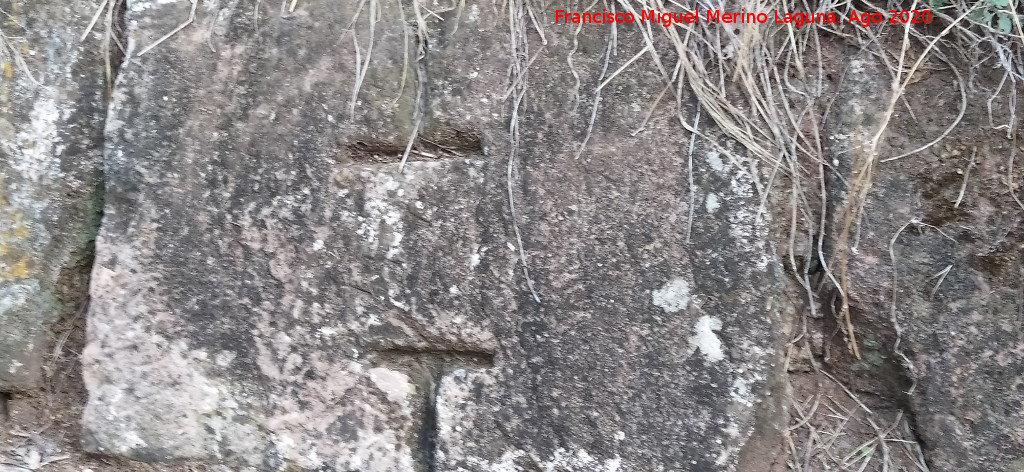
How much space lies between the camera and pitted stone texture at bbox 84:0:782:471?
78cm

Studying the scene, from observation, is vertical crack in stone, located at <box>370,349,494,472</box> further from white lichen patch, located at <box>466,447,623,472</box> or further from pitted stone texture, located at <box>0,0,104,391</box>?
pitted stone texture, located at <box>0,0,104,391</box>

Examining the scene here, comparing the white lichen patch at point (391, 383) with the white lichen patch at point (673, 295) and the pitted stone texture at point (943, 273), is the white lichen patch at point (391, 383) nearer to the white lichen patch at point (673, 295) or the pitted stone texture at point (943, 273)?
the white lichen patch at point (673, 295)

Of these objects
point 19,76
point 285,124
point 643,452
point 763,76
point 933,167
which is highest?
point 19,76

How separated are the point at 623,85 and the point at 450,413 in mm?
483

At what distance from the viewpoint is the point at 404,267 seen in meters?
0.84

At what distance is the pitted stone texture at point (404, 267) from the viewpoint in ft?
2.54

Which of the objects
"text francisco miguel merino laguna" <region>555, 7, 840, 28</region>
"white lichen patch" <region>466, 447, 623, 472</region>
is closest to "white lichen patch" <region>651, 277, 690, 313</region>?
"white lichen patch" <region>466, 447, 623, 472</region>

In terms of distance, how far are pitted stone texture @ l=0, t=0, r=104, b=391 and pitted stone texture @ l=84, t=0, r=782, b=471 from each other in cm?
10

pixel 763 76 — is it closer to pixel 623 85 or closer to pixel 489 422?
pixel 623 85

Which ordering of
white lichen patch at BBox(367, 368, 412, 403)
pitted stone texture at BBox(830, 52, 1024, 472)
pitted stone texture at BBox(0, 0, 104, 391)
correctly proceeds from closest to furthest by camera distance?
pitted stone texture at BBox(830, 52, 1024, 472) → white lichen patch at BBox(367, 368, 412, 403) → pitted stone texture at BBox(0, 0, 104, 391)

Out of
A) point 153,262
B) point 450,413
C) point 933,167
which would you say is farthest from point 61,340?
point 933,167

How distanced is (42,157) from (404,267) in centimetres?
60

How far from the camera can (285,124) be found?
0.87 metres

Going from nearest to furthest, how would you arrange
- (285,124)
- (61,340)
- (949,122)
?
(949,122), (285,124), (61,340)
